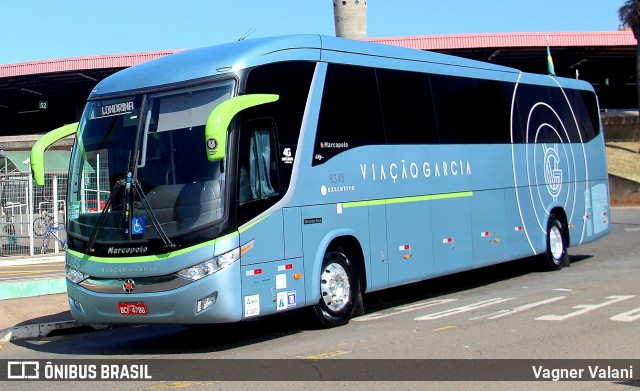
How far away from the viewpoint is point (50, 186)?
22.3 m

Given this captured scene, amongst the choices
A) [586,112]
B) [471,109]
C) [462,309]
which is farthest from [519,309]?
[586,112]

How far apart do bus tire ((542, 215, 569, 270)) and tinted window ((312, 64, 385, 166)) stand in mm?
6269

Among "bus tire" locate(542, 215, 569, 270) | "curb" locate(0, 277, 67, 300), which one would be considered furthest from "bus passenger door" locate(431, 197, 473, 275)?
"curb" locate(0, 277, 67, 300)

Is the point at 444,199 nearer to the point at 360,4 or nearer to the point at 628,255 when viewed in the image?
the point at 628,255

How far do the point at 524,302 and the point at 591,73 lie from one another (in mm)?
52534

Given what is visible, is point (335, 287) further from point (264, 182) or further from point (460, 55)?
point (460, 55)

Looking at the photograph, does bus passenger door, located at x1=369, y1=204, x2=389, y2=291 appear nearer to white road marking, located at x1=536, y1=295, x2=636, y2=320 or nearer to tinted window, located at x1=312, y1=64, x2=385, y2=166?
tinted window, located at x1=312, y1=64, x2=385, y2=166

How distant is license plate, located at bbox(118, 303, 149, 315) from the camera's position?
921 cm

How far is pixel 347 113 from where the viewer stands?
10984 mm

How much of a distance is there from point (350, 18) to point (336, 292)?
12.6m

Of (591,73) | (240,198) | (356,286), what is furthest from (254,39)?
(591,73)

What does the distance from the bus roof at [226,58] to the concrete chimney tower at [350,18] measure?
10597 millimetres

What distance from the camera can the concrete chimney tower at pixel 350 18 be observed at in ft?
71.0

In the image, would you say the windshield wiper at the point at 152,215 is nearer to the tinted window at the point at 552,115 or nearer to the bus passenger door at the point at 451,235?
the bus passenger door at the point at 451,235
